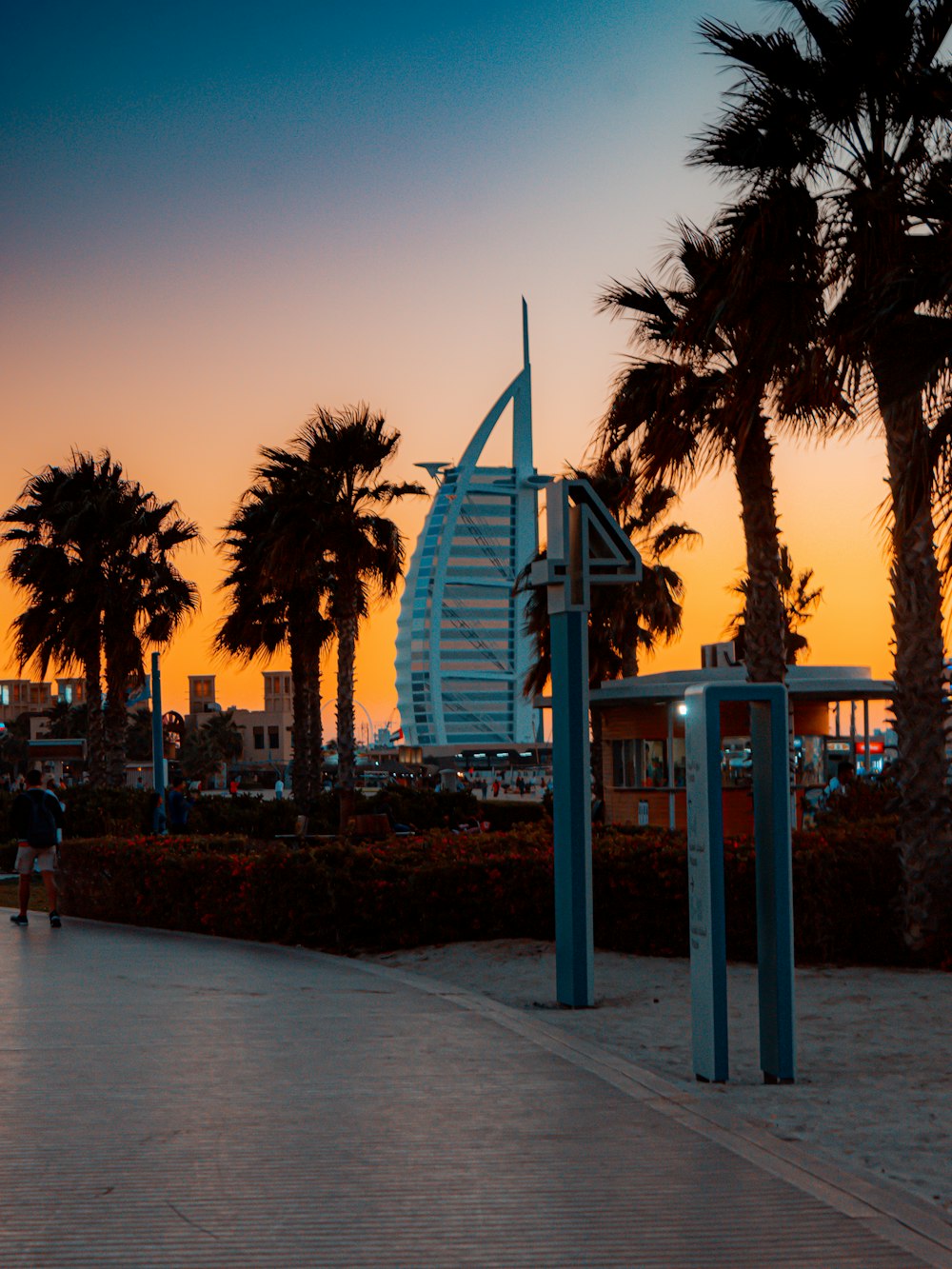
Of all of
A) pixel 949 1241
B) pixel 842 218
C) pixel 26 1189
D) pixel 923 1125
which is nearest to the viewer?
pixel 949 1241

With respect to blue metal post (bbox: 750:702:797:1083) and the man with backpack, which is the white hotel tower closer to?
the man with backpack

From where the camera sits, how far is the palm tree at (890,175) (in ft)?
39.7

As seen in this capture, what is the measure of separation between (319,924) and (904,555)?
6.12 m

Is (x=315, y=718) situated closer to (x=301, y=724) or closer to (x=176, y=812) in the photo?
(x=301, y=724)

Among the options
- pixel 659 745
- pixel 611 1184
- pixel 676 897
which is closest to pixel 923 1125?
pixel 611 1184

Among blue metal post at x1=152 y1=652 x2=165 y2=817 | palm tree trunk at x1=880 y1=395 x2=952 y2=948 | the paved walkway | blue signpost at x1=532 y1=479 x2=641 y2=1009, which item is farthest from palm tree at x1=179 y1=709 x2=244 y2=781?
the paved walkway

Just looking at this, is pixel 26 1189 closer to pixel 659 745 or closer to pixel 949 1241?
pixel 949 1241

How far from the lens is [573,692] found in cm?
1042

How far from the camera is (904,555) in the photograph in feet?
41.6

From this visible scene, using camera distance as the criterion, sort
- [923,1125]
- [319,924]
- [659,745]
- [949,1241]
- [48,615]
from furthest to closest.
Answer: [48,615]
[659,745]
[319,924]
[923,1125]
[949,1241]

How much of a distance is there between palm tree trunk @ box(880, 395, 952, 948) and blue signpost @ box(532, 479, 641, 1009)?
3173 millimetres

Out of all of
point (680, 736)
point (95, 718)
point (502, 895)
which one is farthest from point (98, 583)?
point (502, 895)

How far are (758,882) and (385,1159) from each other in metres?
2.71

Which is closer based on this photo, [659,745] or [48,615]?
[659,745]
